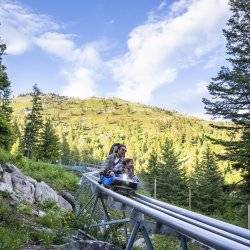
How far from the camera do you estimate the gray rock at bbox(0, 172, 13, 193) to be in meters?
14.8

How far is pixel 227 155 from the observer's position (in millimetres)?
24375

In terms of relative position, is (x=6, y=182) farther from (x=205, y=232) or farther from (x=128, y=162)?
(x=205, y=232)

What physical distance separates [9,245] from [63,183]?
17.9 meters

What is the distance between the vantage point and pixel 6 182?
1567 cm

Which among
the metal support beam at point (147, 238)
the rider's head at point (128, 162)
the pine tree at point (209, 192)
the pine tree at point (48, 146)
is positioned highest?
the pine tree at point (48, 146)

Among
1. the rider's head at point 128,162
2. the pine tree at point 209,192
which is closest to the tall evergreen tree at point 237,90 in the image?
the rider's head at point 128,162

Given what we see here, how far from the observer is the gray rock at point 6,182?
14.8 meters

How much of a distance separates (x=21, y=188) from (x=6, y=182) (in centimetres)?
99

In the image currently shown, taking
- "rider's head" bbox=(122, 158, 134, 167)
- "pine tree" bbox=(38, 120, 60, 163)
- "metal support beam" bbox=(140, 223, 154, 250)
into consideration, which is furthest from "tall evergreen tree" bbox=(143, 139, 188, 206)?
"metal support beam" bbox=(140, 223, 154, 250)

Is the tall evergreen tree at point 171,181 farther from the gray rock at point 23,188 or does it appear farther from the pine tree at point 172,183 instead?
the gray rock at point 23,188

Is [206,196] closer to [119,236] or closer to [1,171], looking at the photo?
[1,171]

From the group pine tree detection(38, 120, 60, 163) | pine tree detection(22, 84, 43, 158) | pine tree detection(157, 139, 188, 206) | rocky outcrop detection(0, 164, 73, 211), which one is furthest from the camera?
pine tree detection(22, 84, 43, 158)

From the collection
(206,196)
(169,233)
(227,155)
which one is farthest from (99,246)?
(206,196)

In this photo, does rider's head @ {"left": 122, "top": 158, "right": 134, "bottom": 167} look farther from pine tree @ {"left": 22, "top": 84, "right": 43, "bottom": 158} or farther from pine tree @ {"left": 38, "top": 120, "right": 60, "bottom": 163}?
pine tree @ {"left": 22, "top": 84, "right": 43, "bottom": 158}
